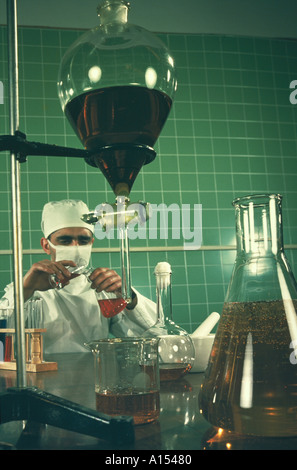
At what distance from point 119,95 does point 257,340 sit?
28cm

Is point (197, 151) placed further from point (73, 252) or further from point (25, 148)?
point (25, 148)

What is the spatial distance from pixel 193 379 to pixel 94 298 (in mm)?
1957

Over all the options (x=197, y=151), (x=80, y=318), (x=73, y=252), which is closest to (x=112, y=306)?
(x=73, y=252)

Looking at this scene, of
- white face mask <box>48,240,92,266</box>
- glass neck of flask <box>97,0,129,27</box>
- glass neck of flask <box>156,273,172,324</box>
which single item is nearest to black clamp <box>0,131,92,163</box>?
glass neck of flask <box>97,0,129,27</box>

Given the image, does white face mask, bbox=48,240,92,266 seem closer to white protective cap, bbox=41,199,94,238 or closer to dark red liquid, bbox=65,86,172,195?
white protective cap, bbox=41,199,94,238

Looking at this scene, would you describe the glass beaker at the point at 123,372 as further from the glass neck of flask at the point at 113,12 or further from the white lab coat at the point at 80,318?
the white lab coat at the point at 80,318

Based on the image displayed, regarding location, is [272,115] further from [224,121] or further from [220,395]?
[220,395]

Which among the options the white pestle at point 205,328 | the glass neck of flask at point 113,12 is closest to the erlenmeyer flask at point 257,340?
the glass neck of flask at point 113,12

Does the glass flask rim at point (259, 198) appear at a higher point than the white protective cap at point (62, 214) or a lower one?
lower

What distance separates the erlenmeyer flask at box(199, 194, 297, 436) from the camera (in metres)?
0.35

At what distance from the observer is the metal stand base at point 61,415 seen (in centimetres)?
37

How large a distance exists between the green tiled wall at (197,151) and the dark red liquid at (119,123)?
6.80ft

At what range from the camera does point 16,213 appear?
487 mm
